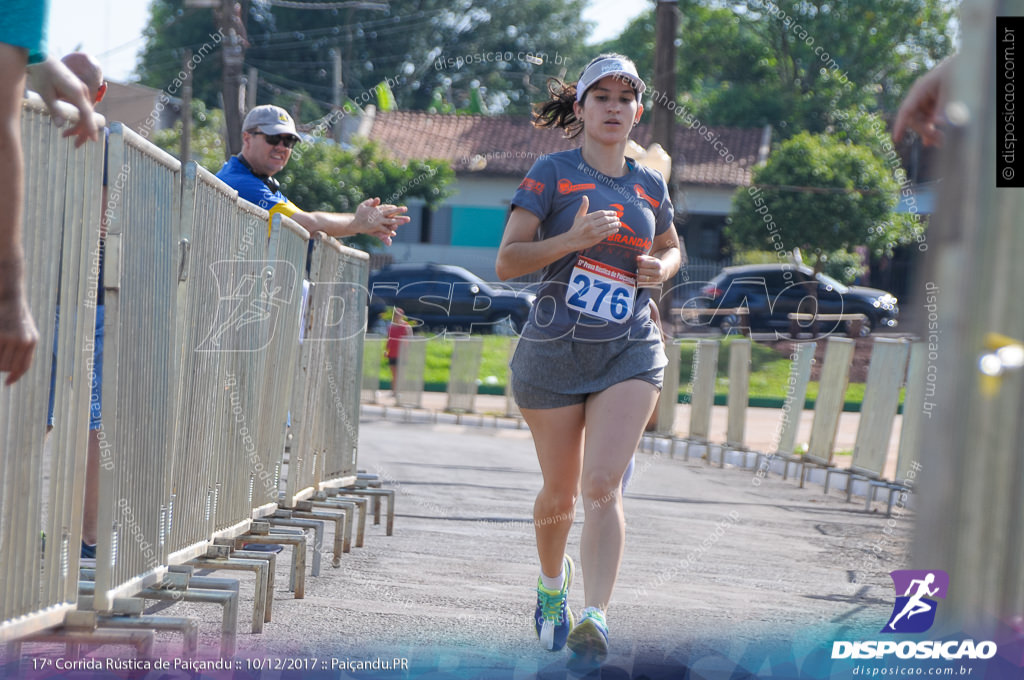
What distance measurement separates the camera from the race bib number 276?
4.43 metres

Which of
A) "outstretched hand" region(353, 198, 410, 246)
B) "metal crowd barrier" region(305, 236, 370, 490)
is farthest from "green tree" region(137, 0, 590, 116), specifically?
"outstretched hand" region(353, 198, 410, 246)

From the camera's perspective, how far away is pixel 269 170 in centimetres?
645

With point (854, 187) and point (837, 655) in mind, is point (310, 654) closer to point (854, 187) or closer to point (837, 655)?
point (837, 655)

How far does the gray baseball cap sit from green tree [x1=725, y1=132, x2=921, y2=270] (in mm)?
31082

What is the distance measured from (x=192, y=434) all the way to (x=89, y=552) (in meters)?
0.87

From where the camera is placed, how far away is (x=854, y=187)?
122 ft

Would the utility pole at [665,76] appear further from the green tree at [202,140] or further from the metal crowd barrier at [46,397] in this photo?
the green tree at [202,140]

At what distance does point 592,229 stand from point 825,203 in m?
34.8

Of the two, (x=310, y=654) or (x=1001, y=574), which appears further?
(x=310, y=654)

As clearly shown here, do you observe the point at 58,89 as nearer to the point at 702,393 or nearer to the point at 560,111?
the point at 560,111

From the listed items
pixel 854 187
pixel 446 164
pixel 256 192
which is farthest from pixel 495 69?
pixel 256 192

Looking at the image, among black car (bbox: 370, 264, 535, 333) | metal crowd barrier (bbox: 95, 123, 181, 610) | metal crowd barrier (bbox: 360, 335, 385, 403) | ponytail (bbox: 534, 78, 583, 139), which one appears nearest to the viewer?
metal crowd barrier (bbox: 95, 123, 181, 610)

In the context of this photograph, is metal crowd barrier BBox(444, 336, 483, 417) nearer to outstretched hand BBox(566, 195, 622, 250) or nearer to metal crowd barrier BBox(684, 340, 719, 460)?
metal crowd barrier BBox(684, 340, 719, 460)

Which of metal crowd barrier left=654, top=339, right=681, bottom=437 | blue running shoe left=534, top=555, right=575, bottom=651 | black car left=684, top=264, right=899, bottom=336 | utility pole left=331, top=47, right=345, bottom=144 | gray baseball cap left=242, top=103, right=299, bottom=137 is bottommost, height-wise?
blue running shoe left=534, top=555, right=575, bottom=651
